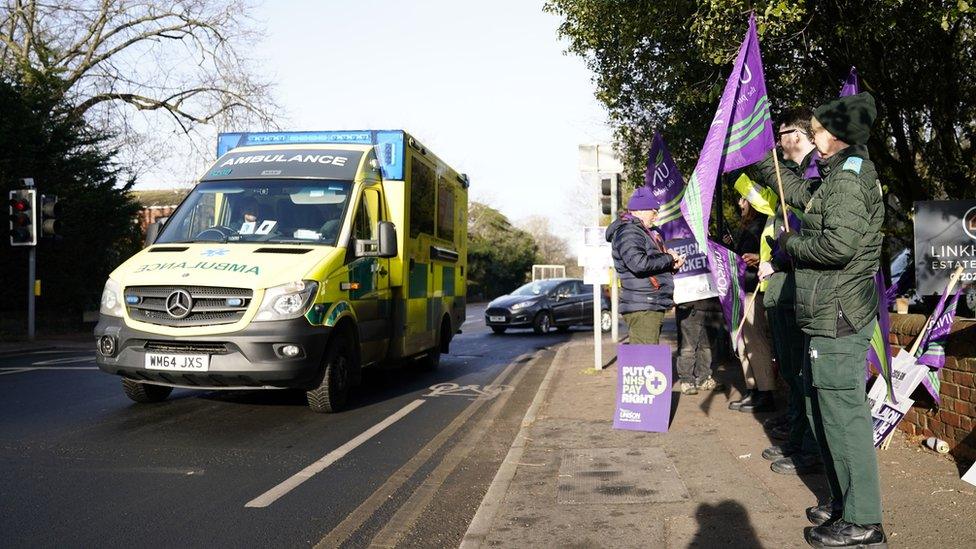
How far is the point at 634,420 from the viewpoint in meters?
6.71

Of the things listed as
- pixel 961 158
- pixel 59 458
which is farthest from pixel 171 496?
pixel 961 158

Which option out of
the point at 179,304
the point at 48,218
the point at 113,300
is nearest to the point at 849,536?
the point at 179,304

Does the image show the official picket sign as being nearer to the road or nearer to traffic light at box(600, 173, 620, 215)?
the road

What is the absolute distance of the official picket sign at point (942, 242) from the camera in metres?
8.53

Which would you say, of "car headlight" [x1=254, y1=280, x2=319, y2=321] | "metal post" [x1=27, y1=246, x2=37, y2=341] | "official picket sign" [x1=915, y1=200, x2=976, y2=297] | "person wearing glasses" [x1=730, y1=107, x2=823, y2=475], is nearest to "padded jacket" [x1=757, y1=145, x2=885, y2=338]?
"person wearing glasses" [x1=730, y1=107, x2=823, y2=475]

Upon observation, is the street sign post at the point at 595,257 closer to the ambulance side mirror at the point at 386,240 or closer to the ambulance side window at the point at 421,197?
the ambulance side window at the point at 421,197

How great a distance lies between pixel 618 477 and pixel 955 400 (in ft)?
7.35

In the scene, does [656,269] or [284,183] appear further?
[284,183]

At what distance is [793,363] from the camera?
201 inches

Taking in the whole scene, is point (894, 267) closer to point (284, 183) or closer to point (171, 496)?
point (284, 183)

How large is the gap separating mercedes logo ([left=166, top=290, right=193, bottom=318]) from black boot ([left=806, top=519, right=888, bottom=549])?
5269 millimetres

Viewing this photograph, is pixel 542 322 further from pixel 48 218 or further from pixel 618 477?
pixel 618 477

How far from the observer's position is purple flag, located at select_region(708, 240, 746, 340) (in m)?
6.82

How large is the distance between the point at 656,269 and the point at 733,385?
3233mm
